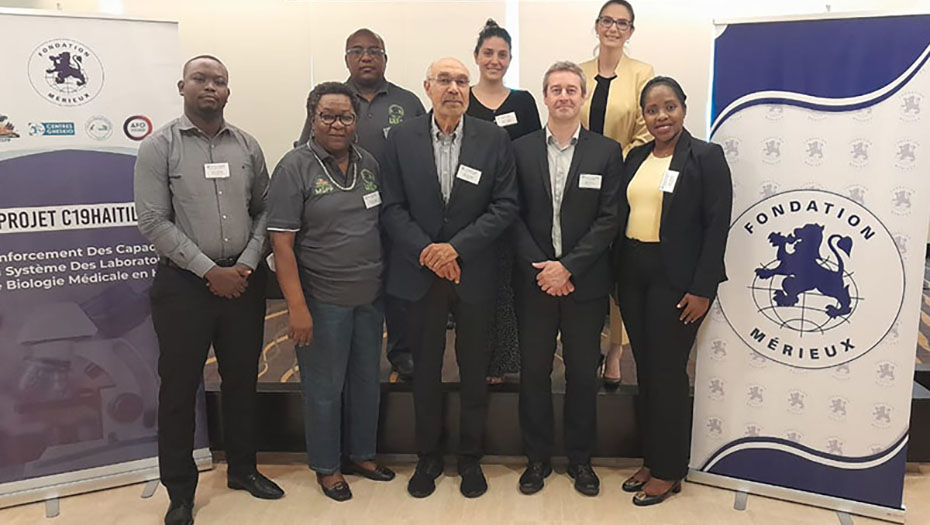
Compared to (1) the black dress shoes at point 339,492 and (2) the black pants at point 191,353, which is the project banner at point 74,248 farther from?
(1) the black dress shoes at point 339,492

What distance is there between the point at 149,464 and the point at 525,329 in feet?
6.09

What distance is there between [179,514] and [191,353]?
68cm

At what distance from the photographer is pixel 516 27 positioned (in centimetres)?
576

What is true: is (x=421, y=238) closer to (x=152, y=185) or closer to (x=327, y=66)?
(x=152, y=185)

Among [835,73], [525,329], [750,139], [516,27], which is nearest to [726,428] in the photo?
[525,329]

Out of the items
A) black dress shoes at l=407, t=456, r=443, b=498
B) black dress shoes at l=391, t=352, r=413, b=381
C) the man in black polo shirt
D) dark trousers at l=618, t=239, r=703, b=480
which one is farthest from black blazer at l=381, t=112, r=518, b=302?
black dress shoes at l=407, t=456, r=443, b=498

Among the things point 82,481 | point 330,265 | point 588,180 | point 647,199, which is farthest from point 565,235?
point 82,481

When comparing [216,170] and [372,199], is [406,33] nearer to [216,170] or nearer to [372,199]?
[372,199]

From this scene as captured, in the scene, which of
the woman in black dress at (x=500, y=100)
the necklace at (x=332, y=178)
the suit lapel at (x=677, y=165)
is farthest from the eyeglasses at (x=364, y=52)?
the suit lapel at (x=677, y=165)

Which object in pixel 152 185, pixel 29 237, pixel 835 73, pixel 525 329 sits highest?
pixel 835 73

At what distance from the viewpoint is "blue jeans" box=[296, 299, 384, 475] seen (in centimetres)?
283

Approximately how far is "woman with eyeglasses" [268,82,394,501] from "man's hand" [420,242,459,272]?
22 centimetres

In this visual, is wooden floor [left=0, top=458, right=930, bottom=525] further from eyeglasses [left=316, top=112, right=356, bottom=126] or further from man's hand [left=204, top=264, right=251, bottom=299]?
eyeglasses [left=316, top=112, right=356, bottom=126]

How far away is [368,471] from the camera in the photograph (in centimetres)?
314
